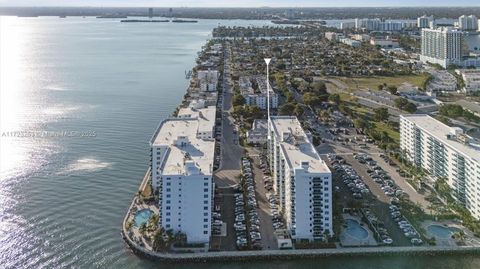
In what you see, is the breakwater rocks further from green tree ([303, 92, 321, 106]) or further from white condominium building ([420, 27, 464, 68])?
white condominium building ([420, 27, 464, 68])

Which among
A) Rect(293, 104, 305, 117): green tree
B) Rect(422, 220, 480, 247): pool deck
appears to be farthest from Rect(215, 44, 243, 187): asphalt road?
Rect(422, 220, 480, 247): pool deck

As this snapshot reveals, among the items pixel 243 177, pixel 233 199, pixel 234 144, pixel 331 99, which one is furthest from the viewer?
pixel 331 99

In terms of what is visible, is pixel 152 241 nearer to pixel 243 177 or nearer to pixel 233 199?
pixel 233 199

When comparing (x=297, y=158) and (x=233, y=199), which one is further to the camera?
(x=233, y=199)

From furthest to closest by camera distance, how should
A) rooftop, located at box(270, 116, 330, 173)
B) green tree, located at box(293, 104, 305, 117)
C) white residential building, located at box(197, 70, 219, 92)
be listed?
1. white residential building, located at box(197, 70, 219, 92)
2. green tree, located at box(293, 104, 305, 117)
3. rooftop, located at box(270, 116, 330, 173)

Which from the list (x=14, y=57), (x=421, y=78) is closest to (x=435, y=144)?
(x=421, y=78)
